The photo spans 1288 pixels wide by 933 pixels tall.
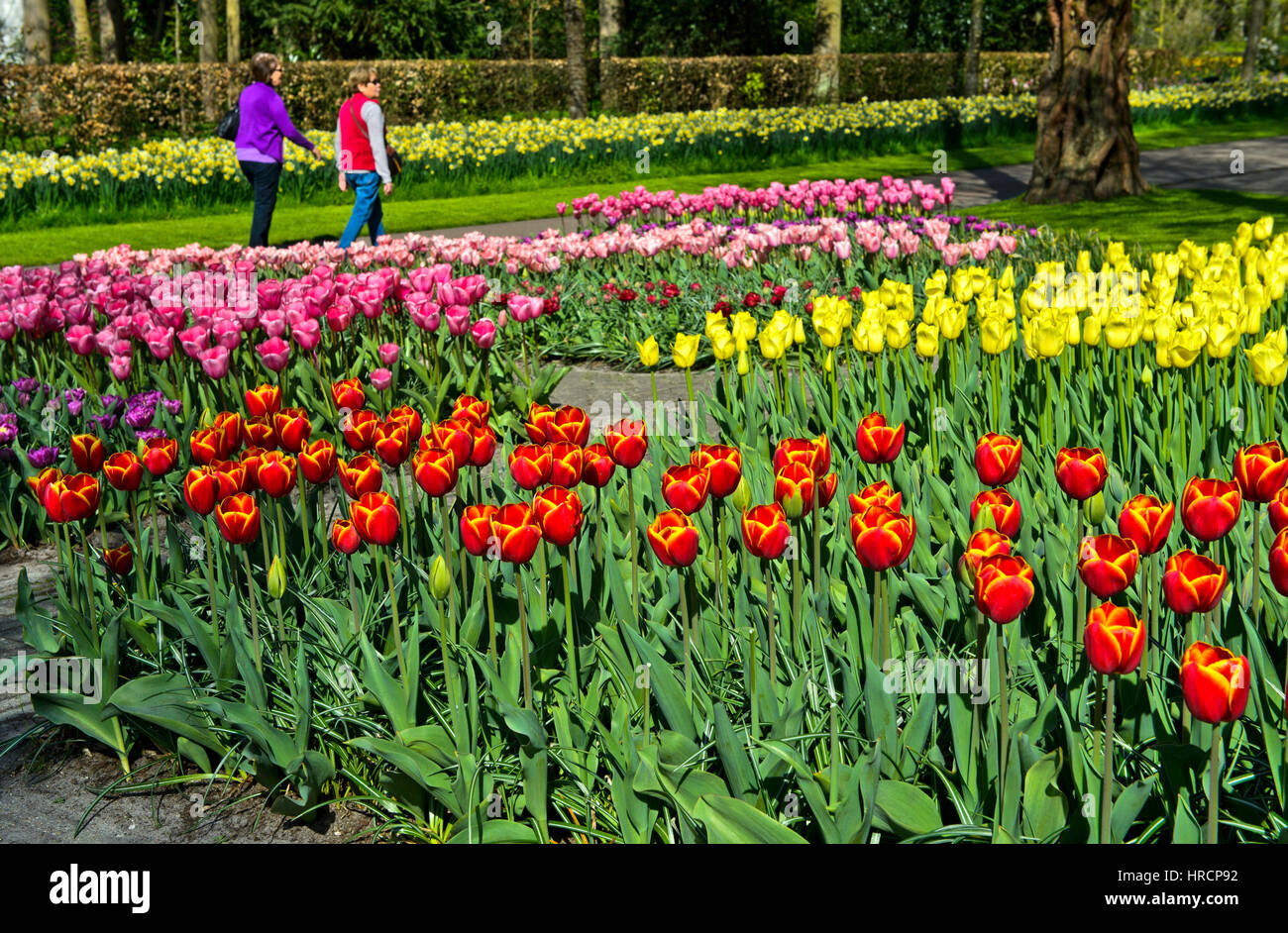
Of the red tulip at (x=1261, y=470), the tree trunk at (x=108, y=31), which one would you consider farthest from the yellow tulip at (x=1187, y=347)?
the tree trunk at (x=108, y=31)

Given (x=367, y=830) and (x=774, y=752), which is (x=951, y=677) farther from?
(x=367, y=830)

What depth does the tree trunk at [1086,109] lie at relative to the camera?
11203 millimetres

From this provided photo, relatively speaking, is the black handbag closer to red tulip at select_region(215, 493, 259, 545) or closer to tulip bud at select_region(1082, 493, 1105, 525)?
red tulip at select_region(215, 493, 259, 545)

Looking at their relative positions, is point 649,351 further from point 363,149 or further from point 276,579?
point 363,149

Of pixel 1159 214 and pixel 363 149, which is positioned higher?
pixel 363 149

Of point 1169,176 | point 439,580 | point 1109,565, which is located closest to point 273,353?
point 439,580

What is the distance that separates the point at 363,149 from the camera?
9609 mm

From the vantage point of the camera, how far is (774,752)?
84.8 inches

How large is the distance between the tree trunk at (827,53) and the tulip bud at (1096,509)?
2318 centimetres

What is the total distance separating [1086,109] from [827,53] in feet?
47.0

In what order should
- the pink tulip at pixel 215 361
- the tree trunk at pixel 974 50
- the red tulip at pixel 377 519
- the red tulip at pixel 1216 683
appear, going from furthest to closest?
the tree trunk at pixel 974 50
the pink tulip at pixel 215 361
the red tulip at pixel 377 519
the red tulip at pixel 1216 683

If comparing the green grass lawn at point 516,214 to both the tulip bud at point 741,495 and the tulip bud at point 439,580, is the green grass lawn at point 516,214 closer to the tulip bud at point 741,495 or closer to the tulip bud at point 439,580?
the tulip bud at point 741,495

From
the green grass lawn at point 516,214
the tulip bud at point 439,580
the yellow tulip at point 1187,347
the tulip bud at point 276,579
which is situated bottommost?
the tulip bud at point 276,579
